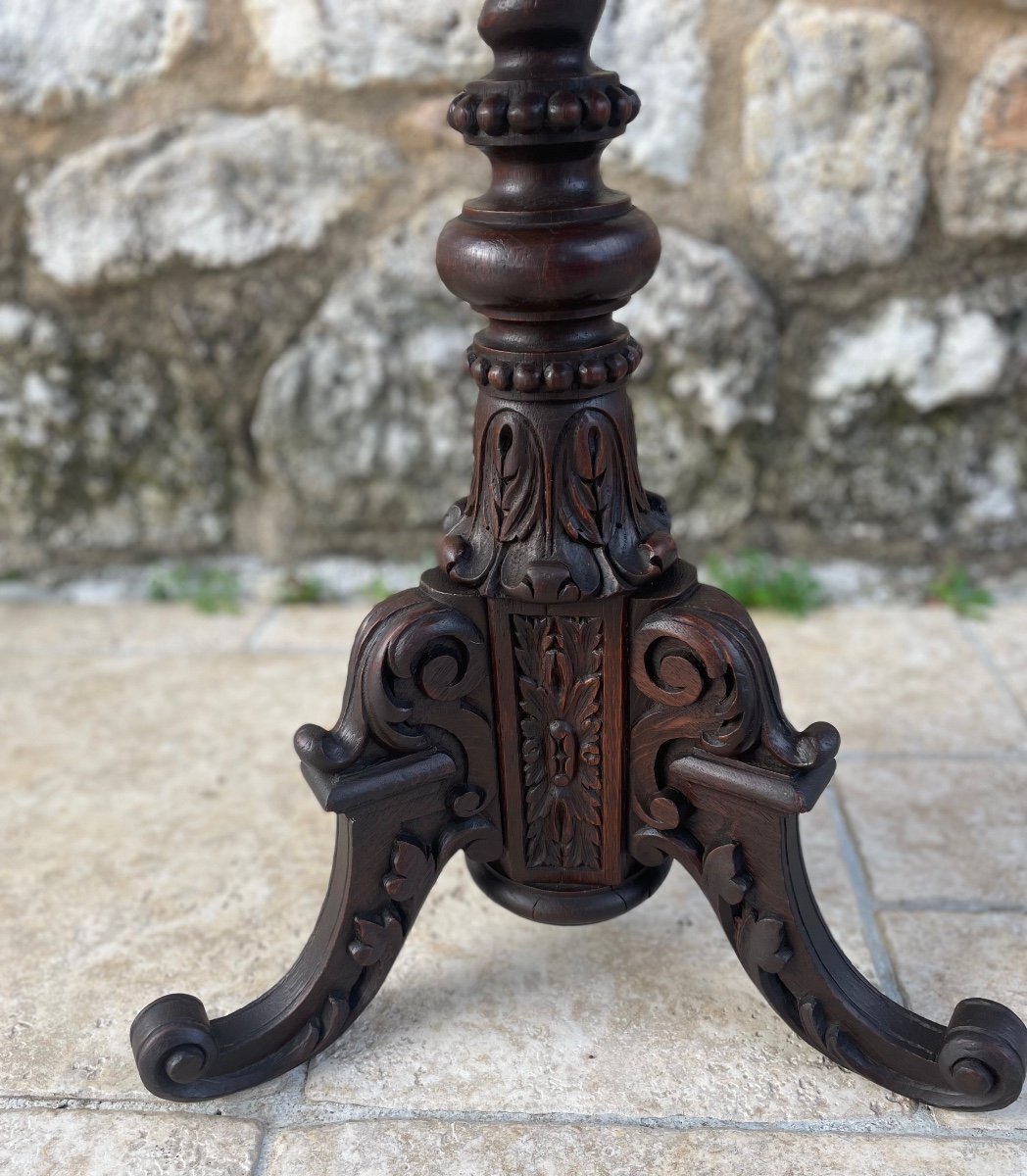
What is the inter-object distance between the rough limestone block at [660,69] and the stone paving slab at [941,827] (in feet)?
2.88

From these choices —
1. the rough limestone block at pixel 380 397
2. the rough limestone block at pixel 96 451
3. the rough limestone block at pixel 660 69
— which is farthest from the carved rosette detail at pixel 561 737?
the rough limestone block at pixel 96 451

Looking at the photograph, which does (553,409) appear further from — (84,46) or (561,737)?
(84,46)

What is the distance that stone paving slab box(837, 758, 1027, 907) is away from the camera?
3.93ft

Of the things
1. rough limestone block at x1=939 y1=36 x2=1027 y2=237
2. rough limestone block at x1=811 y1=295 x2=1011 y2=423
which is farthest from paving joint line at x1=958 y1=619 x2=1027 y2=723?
rough limestone block at x1=939 y1=36 x2=1027 y2=237

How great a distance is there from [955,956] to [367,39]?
4.47 feet

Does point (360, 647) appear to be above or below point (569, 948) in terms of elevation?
above

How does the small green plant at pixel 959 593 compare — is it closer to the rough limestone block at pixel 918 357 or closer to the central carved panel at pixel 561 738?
the rough limestone block at pixel 918 357

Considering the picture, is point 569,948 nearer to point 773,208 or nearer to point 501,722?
point 501,722

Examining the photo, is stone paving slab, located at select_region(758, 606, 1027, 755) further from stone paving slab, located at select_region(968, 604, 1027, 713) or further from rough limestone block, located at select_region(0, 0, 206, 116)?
rough limestone block, located at select_region(0, 0, 206, 116)

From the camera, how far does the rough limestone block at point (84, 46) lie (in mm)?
1646

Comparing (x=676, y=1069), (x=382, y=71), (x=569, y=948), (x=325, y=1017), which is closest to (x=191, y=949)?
(x=325, y=1017)

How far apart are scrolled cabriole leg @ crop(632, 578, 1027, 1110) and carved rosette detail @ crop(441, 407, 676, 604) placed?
6 centimetres

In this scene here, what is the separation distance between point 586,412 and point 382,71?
100 cm

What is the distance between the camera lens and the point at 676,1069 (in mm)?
970
